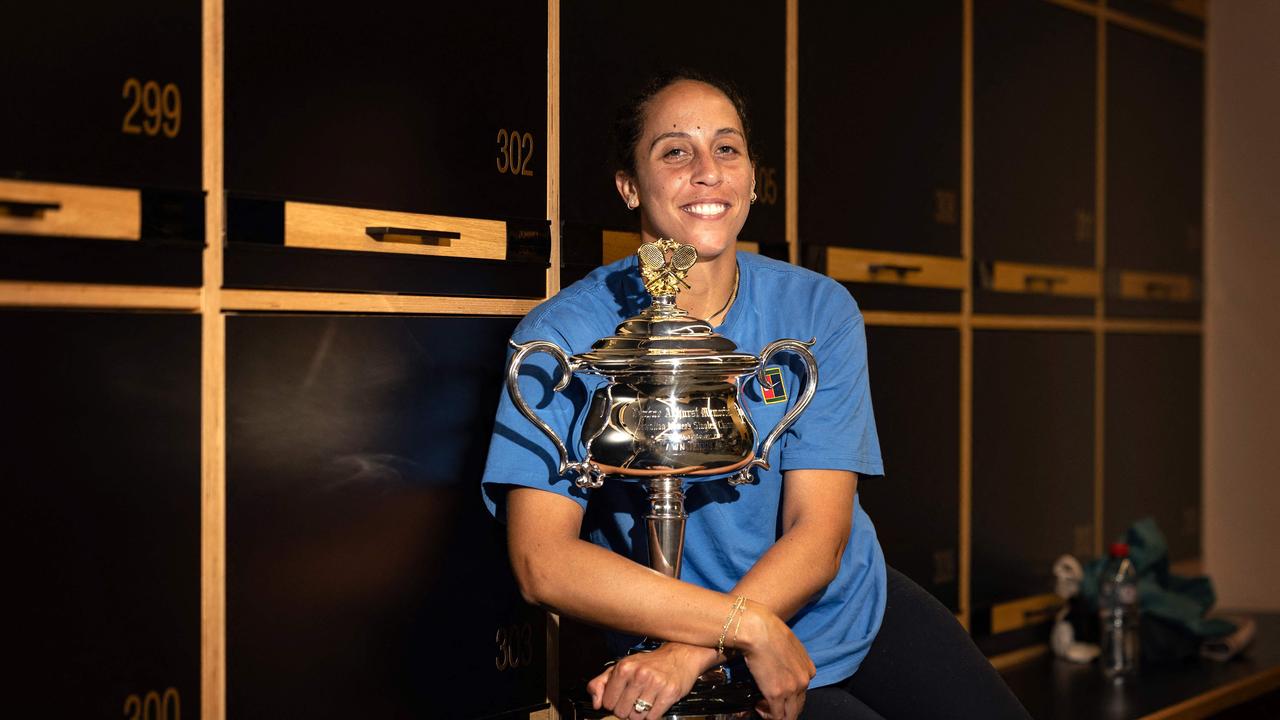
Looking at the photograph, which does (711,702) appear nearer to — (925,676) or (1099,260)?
(925,676)

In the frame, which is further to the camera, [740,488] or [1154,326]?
[1154,326]

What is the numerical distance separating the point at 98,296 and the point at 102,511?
24cm

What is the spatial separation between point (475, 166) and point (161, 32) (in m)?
0.49

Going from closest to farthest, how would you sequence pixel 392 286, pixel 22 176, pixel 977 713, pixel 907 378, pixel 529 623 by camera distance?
1. pixel 22 176
2. pixel 977 713
3. pixel 392 286
4. pixel 529 623
5. pixel 907 378

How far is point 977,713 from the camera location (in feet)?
5.36

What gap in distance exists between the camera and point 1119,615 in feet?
9.31

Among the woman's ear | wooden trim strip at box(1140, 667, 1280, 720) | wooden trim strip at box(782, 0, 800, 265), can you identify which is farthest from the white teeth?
wooden trim strip at box(1140, 667, 1280, 720)

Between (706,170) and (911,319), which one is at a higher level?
(706,170)

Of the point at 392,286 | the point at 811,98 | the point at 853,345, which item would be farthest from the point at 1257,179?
the point at 392,286

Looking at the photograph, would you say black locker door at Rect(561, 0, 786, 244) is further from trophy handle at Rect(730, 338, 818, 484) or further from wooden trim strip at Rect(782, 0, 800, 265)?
trophy handle at Rect(730, 338, 818, 484)

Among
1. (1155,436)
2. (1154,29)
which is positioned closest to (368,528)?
(1155,436)

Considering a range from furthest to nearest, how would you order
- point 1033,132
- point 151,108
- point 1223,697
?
point 1033,132 → point 1223,697 → point 151,108

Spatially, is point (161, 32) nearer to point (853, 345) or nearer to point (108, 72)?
point (108, 72)

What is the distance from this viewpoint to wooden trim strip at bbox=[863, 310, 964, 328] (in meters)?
2.56
